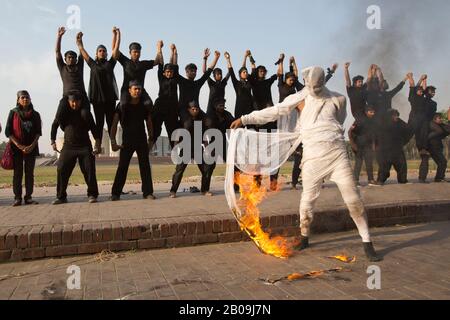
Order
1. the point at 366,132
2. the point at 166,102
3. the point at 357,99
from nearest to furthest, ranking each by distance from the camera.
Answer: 1. the point at 166,102
2. the point at 357,99
3. the point at 366,132

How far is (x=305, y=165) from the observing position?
480 cm

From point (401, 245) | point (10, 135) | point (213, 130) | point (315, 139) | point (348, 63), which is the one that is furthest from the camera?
point (348, 63)

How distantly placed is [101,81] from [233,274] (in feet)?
17.0

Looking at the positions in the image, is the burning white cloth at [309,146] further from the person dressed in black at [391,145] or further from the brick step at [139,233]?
the person dressed in black at [391,145]

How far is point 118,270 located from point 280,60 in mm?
6375

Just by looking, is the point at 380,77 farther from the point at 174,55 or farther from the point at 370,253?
the point at 370,253

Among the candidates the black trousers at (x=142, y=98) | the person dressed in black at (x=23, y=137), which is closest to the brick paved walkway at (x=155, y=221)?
the person dressed in black at (x=23, y=137)

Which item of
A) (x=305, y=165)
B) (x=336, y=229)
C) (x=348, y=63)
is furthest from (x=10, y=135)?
(x=348, y=63)

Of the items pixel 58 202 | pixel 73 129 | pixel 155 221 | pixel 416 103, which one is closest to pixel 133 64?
pixel 73 129

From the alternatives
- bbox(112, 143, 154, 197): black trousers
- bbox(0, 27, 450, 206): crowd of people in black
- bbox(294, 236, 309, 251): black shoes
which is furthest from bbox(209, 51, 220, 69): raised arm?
bbox(294, 236, 309, 251): black shoes

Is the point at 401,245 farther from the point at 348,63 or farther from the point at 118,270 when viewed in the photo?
the point at 348,63

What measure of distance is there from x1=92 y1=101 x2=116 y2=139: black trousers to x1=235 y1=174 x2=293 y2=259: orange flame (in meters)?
3.46

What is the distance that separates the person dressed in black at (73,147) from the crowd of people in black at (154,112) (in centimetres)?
2

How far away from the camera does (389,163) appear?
979cm
